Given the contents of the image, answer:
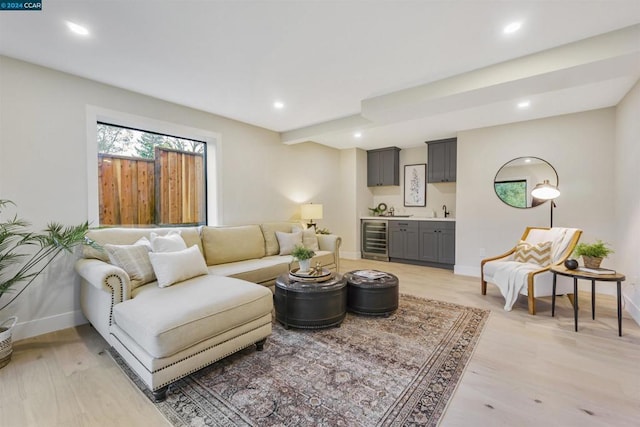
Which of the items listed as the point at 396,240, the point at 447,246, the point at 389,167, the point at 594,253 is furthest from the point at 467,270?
the point at 389,167

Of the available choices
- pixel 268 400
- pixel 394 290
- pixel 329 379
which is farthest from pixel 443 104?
pixel 268 400

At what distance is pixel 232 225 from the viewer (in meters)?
4.11

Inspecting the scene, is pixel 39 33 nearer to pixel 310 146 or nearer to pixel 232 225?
pixel 232 225

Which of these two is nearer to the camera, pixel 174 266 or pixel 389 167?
pixel 174 266

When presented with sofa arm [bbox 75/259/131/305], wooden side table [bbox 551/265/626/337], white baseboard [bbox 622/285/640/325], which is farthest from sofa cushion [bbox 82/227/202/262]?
white baseboard [bbox 622/285/640/325]

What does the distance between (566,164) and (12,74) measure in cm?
631

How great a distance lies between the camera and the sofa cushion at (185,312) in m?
1.63

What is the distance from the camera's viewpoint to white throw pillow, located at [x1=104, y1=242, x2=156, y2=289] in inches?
90.9

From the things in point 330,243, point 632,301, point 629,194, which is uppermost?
point 629,194

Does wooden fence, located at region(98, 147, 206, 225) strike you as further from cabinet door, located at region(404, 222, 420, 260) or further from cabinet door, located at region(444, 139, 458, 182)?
cabinet door, located at region(444, 139, 458, 182)

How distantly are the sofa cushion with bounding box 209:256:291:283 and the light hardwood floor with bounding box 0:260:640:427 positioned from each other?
1.17m

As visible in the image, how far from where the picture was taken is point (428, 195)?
578 centimetres

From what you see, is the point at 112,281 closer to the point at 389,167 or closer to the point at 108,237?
the point at 108,237

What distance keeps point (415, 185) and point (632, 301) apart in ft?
11.9
